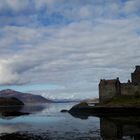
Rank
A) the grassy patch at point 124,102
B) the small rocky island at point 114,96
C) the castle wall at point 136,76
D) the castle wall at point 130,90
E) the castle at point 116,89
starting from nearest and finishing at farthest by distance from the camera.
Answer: the grassy patch at point 124,102 → the small rocky island at point 114,96 → the castle wall at point 130,90 → the castle at point 116,89 → the castle wall at point 136,76

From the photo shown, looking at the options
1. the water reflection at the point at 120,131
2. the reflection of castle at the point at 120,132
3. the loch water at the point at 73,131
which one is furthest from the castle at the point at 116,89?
the reflection of castle at the point at 120,132

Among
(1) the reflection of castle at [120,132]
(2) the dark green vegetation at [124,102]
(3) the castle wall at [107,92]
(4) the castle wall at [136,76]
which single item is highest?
(4) the castle wall at [136,76]

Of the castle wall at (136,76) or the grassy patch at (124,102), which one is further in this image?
the castle wall at (136,76)

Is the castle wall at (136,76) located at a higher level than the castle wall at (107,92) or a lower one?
higher

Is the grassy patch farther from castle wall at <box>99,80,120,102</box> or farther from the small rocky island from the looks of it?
castle wall at <box>99,80,120,102</box>

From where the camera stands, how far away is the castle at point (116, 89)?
12102 cm

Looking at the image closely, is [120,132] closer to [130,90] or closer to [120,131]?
[120,131]

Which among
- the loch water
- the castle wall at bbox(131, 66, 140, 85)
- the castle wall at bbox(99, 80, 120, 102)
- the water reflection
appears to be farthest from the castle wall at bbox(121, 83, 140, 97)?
the water reflection

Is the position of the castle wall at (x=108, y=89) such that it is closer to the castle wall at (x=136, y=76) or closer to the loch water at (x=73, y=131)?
the castle wall at (x=136, y=76)

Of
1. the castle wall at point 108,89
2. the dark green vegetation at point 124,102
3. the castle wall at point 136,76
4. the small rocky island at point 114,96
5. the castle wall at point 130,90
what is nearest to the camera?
the dark green vegetation at point 124,102

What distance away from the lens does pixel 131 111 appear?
96750mm

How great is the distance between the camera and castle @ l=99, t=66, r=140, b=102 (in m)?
121

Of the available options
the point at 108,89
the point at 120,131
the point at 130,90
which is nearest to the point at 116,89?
the point at 108,89

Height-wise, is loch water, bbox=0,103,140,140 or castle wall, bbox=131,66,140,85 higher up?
castle wall, bbox=131,66,140,85
